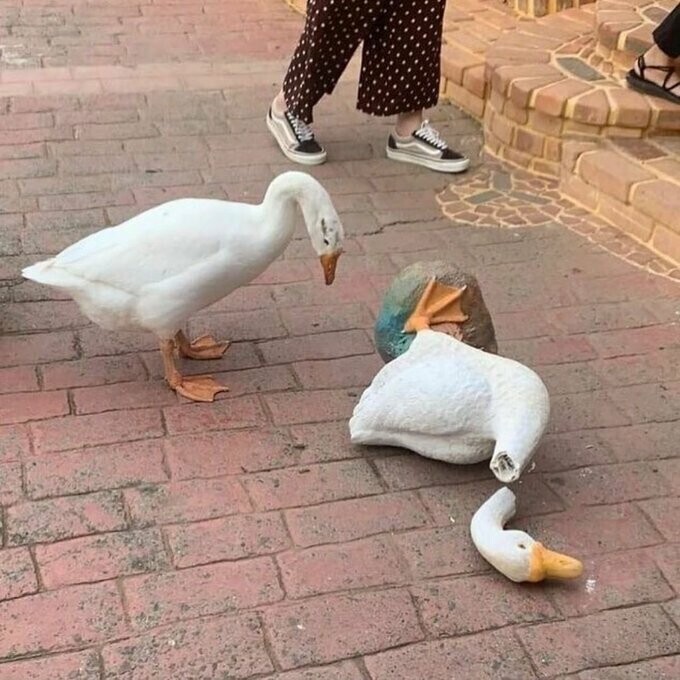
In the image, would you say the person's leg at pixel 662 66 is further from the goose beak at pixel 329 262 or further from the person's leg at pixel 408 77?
the goose beak at pixel 329 262

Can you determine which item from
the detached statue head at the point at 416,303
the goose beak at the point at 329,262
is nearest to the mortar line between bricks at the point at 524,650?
the detached statue head at the point at 416,303

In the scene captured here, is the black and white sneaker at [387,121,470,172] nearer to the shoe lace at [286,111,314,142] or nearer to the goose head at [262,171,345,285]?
the shoe lace at [286,111,314,142]

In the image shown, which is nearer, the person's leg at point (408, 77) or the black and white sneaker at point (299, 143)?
the person's leg at point (408, 77)

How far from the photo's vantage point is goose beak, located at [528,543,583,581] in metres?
2.35

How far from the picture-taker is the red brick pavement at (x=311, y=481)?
2.24 m

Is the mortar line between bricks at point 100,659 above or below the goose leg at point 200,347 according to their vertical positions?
above

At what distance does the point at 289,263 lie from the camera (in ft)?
12.6

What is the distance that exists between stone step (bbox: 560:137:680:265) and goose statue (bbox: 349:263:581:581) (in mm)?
1452

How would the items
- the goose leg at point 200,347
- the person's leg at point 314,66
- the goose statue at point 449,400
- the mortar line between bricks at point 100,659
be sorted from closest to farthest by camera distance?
the mortar line between bricks at point 100,659 → the goose statue at point 449,400 → the goose leg at point 200,347 → the person's leg at point 314,66

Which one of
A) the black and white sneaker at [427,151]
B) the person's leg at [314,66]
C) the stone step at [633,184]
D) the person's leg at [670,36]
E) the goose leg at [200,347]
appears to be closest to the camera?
the goose leg at [200,347]

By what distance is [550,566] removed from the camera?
2361 millimetres

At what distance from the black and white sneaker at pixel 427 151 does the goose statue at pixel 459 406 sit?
6.35 ft

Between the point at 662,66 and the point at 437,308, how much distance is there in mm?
2355

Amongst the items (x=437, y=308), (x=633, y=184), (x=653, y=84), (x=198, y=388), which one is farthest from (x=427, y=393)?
(x=653, y=84)
